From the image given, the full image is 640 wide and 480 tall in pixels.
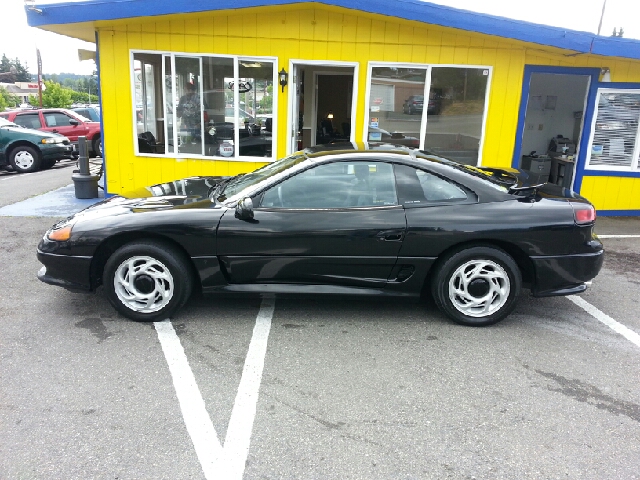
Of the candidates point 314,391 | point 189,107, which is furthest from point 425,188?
point 189,107

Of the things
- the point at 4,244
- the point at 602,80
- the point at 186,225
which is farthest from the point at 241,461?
the point at 602,80

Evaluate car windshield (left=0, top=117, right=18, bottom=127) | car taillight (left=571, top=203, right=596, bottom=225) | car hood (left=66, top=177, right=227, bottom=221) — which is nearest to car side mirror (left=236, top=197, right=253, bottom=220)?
car hood (left=66, top=177, right=227, bottom=221)

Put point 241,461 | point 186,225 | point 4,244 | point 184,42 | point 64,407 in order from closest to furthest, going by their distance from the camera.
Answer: point 241,461
point 64,407
point 186,225
point 4,244
point 184,42

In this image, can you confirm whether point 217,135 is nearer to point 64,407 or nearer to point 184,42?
point 184,42

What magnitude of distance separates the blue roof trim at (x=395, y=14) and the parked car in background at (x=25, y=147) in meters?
6.99

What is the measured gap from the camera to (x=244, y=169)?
837cm

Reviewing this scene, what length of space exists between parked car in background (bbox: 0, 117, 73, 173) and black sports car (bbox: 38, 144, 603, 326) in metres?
10.5

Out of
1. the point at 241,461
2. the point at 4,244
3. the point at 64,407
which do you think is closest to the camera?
the point at 241,461

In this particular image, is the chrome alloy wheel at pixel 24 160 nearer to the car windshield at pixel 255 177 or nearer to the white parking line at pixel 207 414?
the car windshield at pixel 255 177

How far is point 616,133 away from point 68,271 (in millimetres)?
8511

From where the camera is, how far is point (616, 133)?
8367mm

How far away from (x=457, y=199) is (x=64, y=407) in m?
3.28

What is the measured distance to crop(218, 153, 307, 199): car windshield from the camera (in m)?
4.38

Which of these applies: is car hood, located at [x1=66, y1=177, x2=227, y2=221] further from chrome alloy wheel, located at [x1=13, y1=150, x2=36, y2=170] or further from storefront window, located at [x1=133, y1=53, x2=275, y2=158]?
chrome alloy wheel, located at [x1=13, y1=150, x2=36, y2=170]
